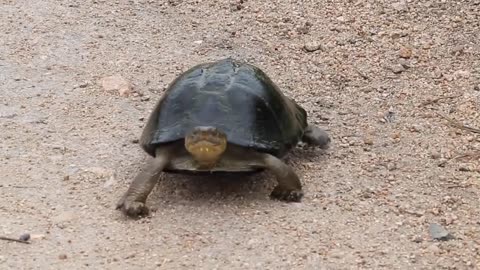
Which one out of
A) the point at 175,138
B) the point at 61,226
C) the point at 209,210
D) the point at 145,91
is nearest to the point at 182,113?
the point at 175,138

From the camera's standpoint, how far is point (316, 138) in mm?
5016

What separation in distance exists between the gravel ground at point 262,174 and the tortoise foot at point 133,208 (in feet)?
0.15

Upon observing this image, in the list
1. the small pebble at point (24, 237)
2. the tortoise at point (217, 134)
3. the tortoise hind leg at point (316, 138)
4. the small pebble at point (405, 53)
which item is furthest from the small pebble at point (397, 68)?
the small pebble at point (24, 237)

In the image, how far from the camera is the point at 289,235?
165 inches

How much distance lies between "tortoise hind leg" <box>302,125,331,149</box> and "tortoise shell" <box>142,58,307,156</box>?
→ 11 cm

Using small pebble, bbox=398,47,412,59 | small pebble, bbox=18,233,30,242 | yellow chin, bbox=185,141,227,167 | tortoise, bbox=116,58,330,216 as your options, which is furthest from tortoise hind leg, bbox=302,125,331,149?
small pebble, bbox=18,233,30,242

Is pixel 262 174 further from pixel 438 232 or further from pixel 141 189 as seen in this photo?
pixel 438 232

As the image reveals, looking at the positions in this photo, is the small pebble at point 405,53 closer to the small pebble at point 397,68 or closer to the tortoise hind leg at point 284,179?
the small pebble at point 397,68

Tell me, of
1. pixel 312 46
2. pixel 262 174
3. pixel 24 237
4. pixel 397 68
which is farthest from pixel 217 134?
pixel 312 46

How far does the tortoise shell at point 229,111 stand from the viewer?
449 cm

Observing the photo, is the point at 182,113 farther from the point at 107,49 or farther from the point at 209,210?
the point at 107,49

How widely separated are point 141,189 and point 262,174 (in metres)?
0.69

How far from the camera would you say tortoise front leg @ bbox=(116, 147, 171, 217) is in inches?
172

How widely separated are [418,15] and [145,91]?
6.81 feet
